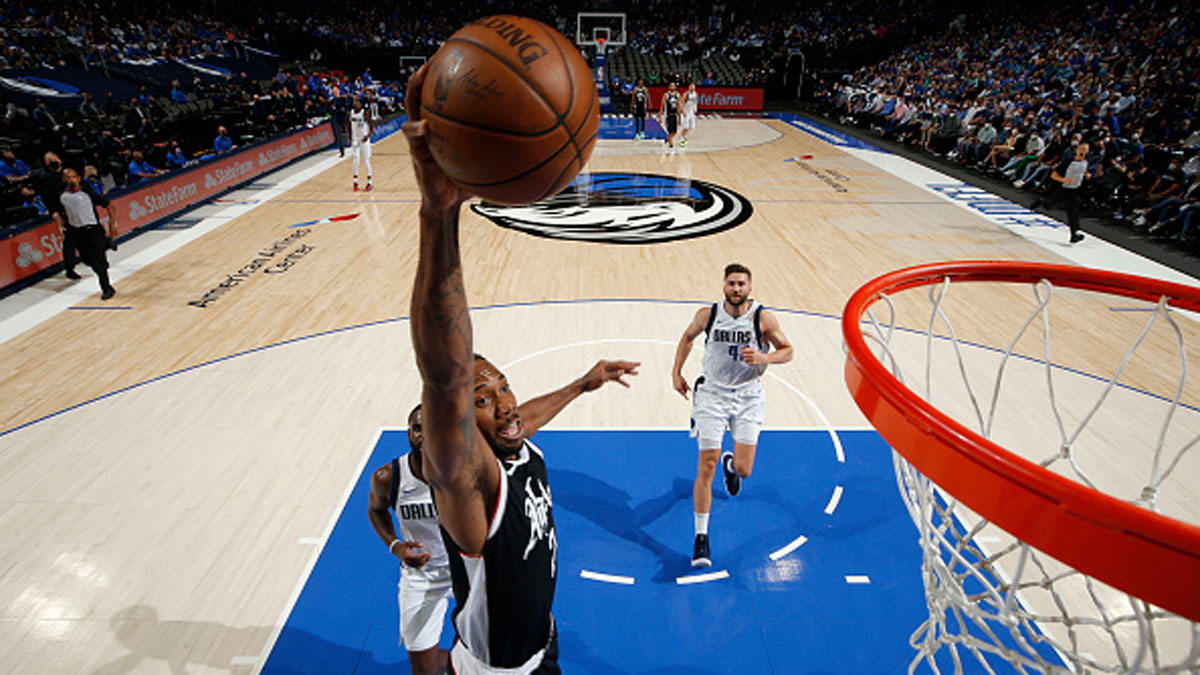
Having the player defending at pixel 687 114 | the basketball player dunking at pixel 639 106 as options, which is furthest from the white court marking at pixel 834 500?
the basketball player dunking at pixel 639 106

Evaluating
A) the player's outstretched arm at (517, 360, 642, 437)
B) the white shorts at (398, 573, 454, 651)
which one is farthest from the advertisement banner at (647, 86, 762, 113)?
the white shorts at (398, 573, 454, 651)

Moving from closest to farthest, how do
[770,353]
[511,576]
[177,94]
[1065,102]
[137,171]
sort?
[511,576], [770,353], [137,171], [1065,102], [177,94]

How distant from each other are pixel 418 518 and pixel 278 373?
4352 millimetres

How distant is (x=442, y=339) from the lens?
5.02 ft

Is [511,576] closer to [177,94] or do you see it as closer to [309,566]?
[309,566]

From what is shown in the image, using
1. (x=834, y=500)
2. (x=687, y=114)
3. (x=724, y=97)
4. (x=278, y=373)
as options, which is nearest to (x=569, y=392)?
(x=834, y=500)

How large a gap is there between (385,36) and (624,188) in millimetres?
28435

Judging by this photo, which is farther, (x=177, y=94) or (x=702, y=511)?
(x=177, y=94)

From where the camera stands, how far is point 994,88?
19406mm

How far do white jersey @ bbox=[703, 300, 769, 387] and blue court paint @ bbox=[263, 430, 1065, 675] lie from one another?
3.25 ft

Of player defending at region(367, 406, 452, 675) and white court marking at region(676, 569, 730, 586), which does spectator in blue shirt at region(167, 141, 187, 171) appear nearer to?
player defending at region(367, 406, 452, 675)

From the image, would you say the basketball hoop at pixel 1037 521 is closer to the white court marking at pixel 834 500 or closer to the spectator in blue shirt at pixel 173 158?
the white court marking at pixel 834 500

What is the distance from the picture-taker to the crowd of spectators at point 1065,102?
11453mm

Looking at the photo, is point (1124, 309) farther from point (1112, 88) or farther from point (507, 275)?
point (1112, 88)
